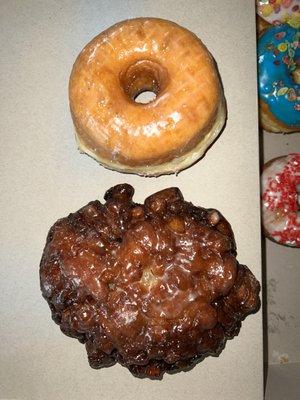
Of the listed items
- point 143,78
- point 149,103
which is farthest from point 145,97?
point 149,103

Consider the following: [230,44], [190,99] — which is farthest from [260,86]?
[190,99]

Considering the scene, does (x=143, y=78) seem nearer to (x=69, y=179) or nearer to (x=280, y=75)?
(x=69, y=179)

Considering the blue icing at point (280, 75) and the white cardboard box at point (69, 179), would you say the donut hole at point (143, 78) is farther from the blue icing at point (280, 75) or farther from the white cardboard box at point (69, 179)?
the blue icing at point (280, 75)

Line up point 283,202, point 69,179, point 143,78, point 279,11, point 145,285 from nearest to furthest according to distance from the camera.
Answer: point 145,285, point 143,78, point 69,179, point 283,202, point 279,11

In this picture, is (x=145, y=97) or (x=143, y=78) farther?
(x=145, y=97)

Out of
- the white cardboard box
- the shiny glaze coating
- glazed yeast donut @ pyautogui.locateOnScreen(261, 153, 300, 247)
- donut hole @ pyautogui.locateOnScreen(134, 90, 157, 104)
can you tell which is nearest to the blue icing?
glazed yeast donut @ pyautogui.locateOnScreen(261, 153, 300, 247)

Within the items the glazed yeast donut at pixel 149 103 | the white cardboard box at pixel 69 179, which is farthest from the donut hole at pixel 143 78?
the white cardboard box at pixel 69 179

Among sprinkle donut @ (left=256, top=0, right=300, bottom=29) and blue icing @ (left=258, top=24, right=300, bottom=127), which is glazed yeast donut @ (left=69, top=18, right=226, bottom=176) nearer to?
blue icing @ (left=258, top=24, right=300, bottom=127)
